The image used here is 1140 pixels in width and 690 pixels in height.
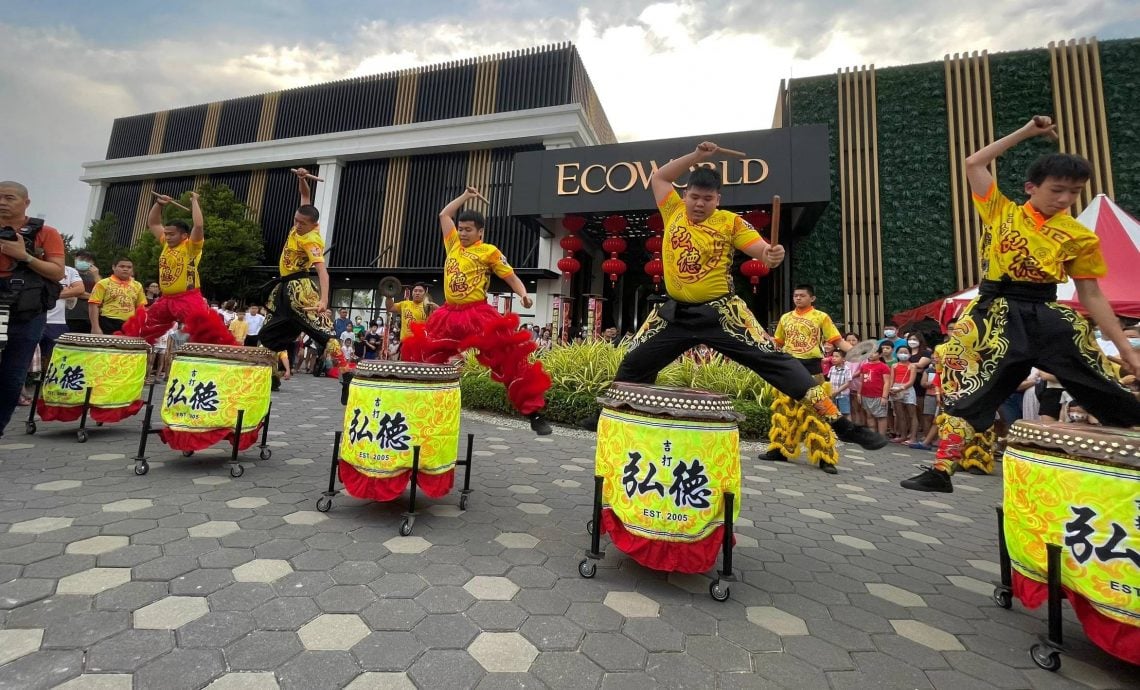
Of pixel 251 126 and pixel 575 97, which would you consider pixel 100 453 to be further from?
pixel 251 126

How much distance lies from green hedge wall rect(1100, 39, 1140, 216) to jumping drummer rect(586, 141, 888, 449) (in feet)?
55.1

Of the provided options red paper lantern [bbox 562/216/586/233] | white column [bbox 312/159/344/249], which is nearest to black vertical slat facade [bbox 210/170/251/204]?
white column [bbox 312/159/344/249]

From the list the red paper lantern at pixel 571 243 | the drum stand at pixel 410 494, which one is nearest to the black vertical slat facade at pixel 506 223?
the red paper lantern at pixel 571 243

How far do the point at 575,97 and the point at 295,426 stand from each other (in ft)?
54.1

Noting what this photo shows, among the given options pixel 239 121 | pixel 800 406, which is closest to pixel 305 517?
pixel 800 406

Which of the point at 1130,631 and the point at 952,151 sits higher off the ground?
the point at 952,151

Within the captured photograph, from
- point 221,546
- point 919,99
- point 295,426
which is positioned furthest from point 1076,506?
point 919,99

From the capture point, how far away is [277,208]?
21.0m

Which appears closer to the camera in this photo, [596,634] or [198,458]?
[596,634]

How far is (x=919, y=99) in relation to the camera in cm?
1465

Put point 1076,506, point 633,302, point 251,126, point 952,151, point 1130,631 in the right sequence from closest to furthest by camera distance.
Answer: point 1130,631, point 1076,506, point 952,151, point 633,302, point 251,126

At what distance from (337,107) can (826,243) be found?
2041 centimetres

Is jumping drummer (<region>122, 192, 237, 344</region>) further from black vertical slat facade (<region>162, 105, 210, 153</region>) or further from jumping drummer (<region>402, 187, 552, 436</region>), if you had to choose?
black vertical slat facade (<region>162, 105, 210, 153</region>)

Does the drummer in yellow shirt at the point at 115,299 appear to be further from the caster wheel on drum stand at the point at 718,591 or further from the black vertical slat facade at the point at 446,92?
the black vertical slat facade at the point at 446,92
